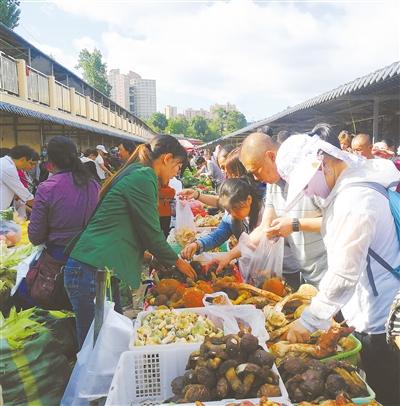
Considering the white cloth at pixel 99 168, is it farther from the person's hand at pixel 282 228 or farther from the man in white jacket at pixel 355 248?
the man in white jacket at pixel 355 248

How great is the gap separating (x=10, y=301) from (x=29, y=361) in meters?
1.14

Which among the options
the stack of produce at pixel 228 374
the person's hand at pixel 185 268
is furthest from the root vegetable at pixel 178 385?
the person's hand at pixel 185 268

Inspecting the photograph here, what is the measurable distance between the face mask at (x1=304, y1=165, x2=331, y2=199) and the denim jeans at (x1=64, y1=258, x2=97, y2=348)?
1.28 meters

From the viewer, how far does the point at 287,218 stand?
268cm

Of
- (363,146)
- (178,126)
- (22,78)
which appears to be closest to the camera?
(363,146)

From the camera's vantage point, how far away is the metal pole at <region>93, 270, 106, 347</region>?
184 cm

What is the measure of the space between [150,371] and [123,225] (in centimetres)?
89

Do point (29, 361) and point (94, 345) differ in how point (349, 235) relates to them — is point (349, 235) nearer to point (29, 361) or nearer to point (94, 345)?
point (94, 345)

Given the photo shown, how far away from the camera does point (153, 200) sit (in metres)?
2.52

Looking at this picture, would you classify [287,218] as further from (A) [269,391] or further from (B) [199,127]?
(B) [199,127]

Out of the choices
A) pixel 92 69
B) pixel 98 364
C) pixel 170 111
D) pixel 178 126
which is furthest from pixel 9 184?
pixel 170 111

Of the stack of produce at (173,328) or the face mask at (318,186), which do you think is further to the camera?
the stack of produce at (173,328)

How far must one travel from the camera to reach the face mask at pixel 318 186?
191 cm

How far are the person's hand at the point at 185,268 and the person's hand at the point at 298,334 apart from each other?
100 cm
